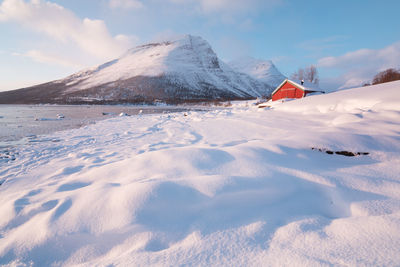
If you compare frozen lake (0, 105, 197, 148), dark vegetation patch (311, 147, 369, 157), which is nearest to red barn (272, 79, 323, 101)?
frozen lake (0, 105, 197, 148)

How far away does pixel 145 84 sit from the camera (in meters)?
98.8

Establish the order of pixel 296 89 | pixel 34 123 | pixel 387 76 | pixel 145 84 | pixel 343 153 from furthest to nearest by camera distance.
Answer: pixel 145 84
pixel 387 76
pixel 296 89
pixel 34 123
pixel 343 153

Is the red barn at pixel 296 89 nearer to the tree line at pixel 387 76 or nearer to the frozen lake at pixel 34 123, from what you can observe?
the tree line at pixel 387 76

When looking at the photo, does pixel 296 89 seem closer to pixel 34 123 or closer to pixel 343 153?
pixel 343 153

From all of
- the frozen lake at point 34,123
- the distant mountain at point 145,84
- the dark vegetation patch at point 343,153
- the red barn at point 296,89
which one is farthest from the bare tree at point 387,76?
the distant mountain at point 145,84

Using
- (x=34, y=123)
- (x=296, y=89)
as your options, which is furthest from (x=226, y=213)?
(x=296, y=89)

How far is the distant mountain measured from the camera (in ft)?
289

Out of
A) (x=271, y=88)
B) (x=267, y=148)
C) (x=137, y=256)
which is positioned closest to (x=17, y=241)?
(x=137, y=256)

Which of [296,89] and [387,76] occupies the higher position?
[387,76]

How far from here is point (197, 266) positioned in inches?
43.1

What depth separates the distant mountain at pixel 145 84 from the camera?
88.0 metres

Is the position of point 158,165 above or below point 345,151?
below

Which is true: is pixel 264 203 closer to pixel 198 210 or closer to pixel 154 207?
pixel 198 210

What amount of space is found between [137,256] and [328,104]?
7.65m
